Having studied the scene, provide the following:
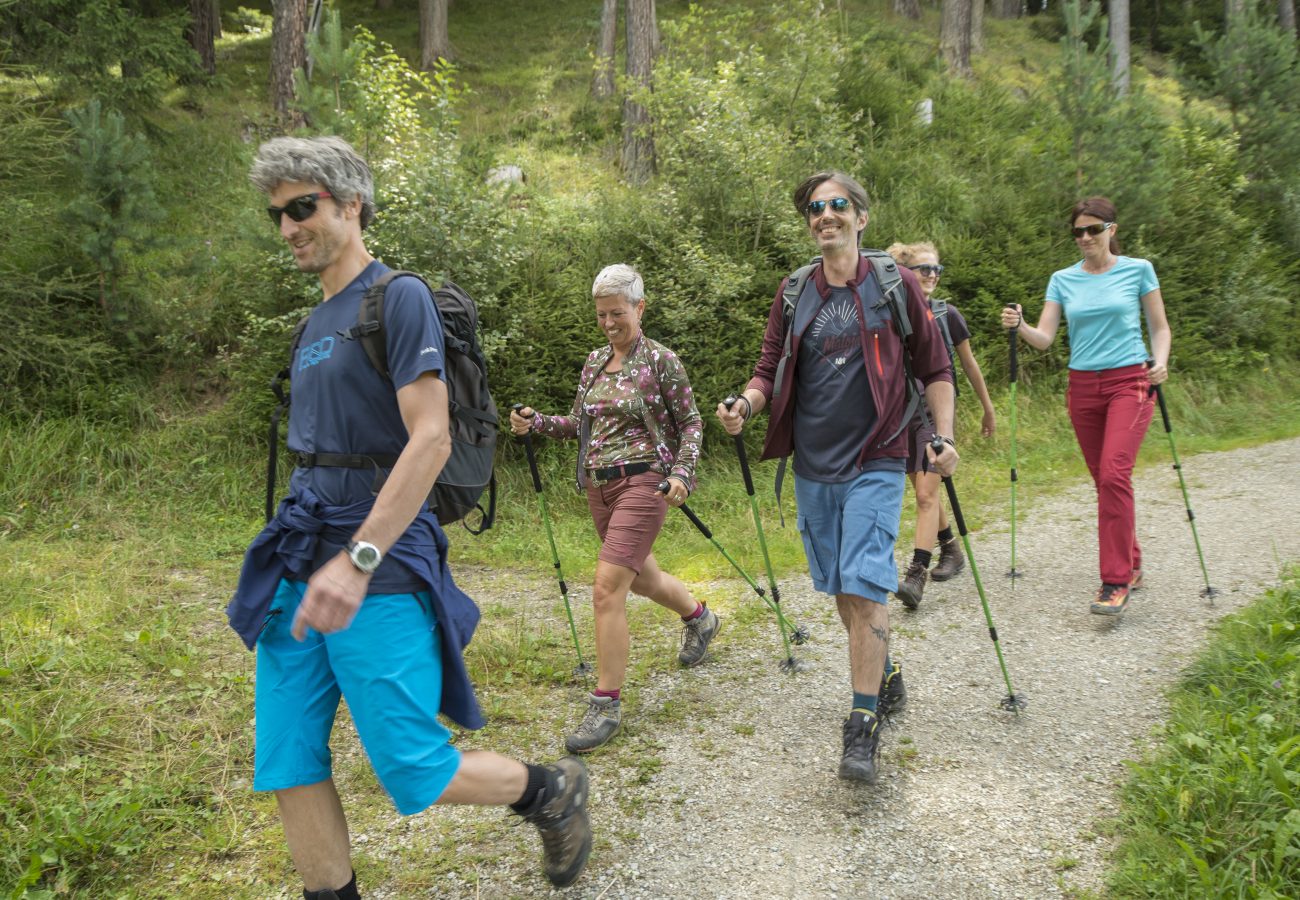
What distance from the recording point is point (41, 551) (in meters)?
6.79

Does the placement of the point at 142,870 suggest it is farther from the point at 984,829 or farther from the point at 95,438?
the point at 95,438

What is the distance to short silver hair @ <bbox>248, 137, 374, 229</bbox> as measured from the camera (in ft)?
8.23

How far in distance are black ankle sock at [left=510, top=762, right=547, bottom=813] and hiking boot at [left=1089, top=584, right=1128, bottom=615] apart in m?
3.92

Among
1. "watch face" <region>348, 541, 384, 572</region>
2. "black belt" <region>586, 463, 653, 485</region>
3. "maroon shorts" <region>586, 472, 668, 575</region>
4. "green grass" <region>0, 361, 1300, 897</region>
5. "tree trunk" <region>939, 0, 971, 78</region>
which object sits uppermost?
"tree trunk" <region>939, 0, 971, 78</region>

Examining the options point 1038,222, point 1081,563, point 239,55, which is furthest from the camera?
point 239,55

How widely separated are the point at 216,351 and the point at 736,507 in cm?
584

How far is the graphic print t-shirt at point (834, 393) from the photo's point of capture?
3811 mm

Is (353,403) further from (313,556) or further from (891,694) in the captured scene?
(891,694)

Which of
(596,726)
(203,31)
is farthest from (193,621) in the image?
(203,31)

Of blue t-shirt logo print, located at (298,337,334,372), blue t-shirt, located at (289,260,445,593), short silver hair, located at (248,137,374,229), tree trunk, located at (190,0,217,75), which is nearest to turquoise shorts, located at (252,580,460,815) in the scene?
blue t-shirt, located at (289,260,445,593)

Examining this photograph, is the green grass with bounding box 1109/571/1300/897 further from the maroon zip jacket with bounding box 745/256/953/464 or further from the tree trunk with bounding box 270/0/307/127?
the tree trunk with bounding box 270/0/307/127

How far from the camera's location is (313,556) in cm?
256

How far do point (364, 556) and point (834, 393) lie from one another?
7.24 ft

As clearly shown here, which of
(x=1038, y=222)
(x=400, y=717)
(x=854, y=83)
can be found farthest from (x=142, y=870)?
(x=854, y=83)
